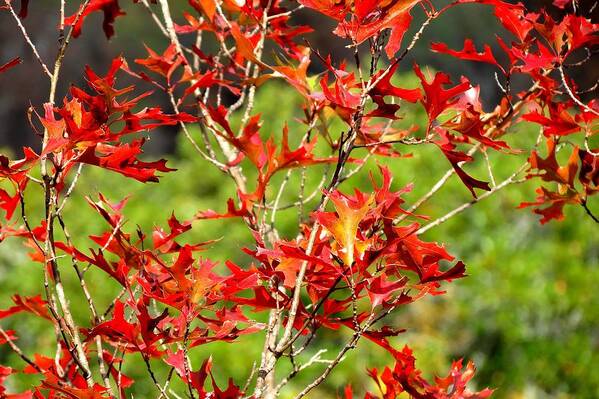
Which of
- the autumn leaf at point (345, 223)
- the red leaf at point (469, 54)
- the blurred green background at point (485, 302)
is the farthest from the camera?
the blurred green background at point (485, 302)

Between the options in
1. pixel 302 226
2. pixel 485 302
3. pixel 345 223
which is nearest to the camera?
pixel 345 223

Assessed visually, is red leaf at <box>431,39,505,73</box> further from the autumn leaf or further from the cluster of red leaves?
the autumn leaf

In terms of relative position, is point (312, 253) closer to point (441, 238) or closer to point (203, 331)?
point (203, 331)

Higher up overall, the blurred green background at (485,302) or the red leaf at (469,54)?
the red leaf at (469,54)

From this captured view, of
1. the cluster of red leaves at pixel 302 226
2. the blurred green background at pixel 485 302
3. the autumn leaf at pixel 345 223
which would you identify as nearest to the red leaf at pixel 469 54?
the cluster of red leaves at pixel 302 226

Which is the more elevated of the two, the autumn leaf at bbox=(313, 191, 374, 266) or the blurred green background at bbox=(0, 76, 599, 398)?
the autumn leaf at bbox=(313, 191, 374, 266)

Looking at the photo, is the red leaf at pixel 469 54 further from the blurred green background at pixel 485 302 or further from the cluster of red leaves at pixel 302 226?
the blurred green background at pixel 485 302

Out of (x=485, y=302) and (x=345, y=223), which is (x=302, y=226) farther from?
(x=485, y=302)

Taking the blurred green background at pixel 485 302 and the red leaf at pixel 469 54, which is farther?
the blurred green background at pixel 485 302

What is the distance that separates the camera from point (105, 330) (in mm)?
947

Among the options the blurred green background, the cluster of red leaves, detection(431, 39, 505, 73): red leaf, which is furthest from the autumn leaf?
the blurred green background

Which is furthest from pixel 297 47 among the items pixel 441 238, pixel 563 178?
pixel 441 238

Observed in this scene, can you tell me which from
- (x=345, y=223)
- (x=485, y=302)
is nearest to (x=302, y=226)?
(x=345, y=223)

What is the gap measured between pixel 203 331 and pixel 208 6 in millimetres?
585
